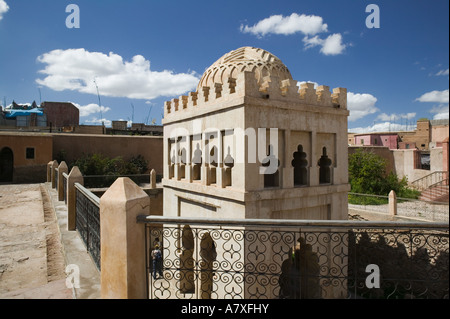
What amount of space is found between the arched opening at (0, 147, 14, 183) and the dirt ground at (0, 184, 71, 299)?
1350 centimetres

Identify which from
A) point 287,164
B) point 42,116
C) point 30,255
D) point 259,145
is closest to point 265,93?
point 259,145

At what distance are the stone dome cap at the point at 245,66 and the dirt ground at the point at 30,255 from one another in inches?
230

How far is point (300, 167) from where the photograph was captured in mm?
8797

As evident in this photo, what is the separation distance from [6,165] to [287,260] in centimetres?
2071

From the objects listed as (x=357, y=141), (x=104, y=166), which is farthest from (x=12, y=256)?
(x=357, y=141)

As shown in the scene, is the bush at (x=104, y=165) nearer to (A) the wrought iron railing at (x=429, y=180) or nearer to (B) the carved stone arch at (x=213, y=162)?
(B) the carved stone arch at (x=213, y=162)

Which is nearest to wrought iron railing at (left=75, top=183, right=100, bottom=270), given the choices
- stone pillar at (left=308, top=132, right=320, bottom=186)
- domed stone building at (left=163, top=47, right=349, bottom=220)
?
domed stone building at (left=163, top=47, right=349, bottom=220)

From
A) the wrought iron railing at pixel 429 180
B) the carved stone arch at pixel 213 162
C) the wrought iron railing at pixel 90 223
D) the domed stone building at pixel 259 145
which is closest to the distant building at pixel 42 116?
the domed stone building at pixel 259 145

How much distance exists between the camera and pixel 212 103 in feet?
28.0

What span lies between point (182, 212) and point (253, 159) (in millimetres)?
4055

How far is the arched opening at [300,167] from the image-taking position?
8695mm

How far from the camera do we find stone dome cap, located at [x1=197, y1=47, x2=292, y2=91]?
29.4 feet

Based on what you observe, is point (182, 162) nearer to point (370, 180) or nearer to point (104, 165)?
point (104, 165)
